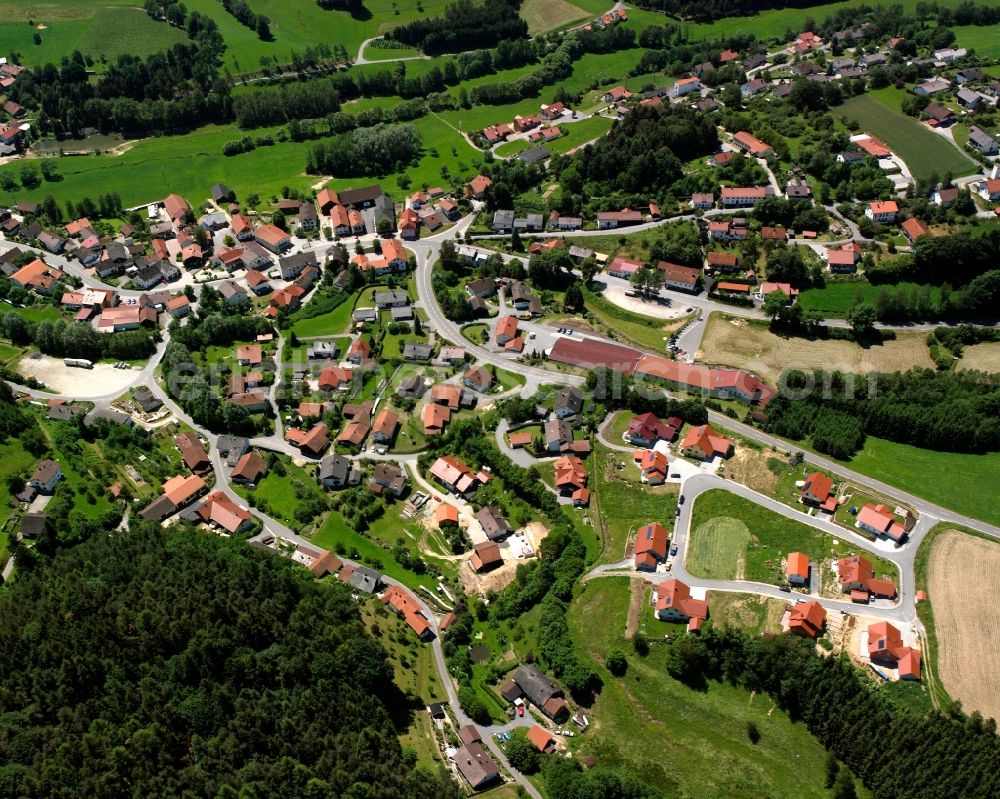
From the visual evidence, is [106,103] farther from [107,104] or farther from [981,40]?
[981,40]

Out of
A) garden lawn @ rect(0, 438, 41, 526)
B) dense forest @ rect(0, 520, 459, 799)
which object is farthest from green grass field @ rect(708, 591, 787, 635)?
garden lawn @ rect(0, 438, 41, 526)

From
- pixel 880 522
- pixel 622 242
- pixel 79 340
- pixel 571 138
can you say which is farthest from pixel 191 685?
pixel 571 138

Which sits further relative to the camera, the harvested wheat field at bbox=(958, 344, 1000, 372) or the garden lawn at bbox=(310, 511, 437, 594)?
the harvested wheat field at bbox=(958, 344, 1000, 372)

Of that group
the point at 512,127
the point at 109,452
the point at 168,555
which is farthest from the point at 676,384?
the point at 512,127

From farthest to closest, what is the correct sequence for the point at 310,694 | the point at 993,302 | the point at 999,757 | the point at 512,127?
the point at 512,127, the point at 993,302, the point at 310,694, the point at 999,757

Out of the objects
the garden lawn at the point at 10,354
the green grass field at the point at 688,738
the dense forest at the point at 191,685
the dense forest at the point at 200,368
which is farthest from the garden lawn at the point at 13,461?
the green grass field at the point at 688,738

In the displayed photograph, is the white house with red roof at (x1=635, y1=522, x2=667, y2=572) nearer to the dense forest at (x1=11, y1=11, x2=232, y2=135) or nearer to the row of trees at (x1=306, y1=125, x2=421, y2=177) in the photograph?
the row of trees at (x1=306, y1=125, x2=421, y2=177)

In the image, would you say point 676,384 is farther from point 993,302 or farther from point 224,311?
point 224,311
